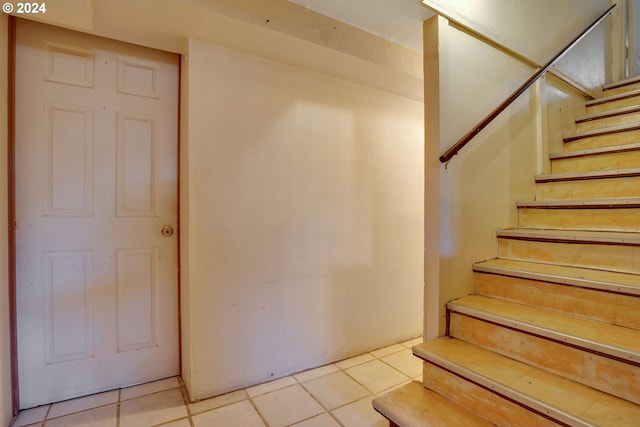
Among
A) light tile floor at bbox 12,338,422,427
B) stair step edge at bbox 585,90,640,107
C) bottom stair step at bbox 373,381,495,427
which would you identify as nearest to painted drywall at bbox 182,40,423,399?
light tile floor at bbox 12,338,422,427

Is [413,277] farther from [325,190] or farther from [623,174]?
[623,174]

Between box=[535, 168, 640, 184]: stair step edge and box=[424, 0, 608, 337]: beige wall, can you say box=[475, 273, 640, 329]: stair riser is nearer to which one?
box=[424, 0, 608, 337]: beige wall

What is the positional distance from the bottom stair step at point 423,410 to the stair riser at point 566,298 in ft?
2.08

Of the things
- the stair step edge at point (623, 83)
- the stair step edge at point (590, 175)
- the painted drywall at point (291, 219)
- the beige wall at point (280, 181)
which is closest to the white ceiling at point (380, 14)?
the beige wall at point (280, 181)

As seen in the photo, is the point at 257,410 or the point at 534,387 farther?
the point at 257,410

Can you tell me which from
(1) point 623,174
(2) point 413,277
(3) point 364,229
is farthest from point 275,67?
(1) point 623,174

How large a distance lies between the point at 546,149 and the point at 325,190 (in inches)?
65.6

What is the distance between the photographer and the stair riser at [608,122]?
218 centimetres

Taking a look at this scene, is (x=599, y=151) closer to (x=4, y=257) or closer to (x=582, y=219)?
(x=582, y=219)

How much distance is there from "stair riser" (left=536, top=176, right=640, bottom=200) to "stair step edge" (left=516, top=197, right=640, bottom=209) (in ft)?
0.48

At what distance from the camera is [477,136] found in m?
1.78

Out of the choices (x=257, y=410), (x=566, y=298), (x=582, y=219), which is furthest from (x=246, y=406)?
(x=582, y=219)

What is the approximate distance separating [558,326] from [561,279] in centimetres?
24

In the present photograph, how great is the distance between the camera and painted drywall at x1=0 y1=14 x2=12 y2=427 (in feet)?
4.60
